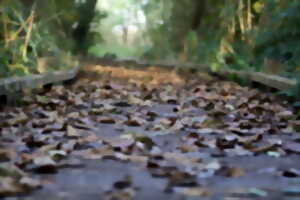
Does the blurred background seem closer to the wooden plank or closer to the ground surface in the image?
the wooden plank

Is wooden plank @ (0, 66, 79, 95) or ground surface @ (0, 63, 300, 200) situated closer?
ground surface @ (0, 63, 300, 200)

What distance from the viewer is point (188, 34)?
64.4 feet

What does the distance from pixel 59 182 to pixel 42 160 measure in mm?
392

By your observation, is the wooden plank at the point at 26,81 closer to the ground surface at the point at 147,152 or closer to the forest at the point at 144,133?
the forest at the point at 144,133

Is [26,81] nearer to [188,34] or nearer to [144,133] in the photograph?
[144,133]

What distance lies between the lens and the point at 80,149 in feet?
11.7

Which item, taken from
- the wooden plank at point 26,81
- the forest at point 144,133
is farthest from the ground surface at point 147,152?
the wooden plank at point 26,81

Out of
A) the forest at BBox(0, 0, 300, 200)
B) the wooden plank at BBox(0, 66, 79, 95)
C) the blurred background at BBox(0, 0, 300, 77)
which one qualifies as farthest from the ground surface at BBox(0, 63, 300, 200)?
the blurred background at BBox(0, 0, 300, 77)

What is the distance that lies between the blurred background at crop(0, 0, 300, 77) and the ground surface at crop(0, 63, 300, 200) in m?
2.48

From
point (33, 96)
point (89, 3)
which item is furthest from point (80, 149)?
point (89, 3)

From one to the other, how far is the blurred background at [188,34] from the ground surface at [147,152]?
2482mm

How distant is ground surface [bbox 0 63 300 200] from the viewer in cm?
256

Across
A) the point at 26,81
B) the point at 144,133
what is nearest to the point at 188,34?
the point at 26,81

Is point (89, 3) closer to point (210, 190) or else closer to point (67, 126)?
point (67, 126)
